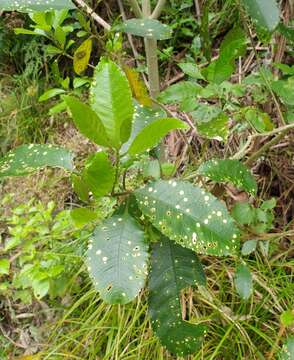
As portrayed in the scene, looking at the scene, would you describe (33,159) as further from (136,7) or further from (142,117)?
(136,7)

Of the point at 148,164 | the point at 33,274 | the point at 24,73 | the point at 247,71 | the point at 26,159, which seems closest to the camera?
the point at 26,159

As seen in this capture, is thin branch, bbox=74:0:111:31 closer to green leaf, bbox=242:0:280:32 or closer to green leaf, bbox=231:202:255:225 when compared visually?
green leaf, bbox=242:0:280:32

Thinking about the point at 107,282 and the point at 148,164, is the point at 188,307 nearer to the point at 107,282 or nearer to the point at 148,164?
the point at 148,164

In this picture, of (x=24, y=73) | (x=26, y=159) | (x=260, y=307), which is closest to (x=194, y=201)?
(x=26, y=159)

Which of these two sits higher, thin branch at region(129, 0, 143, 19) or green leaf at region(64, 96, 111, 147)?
thin branch at region(129, 0, 143, 19)

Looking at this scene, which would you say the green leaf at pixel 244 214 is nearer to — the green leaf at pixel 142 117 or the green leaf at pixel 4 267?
the green leaf at pixel 142 117

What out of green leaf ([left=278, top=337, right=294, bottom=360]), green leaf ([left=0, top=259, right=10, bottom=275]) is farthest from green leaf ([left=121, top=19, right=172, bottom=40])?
green leaf ([left=0, top=259, right=10, bottom=275])
